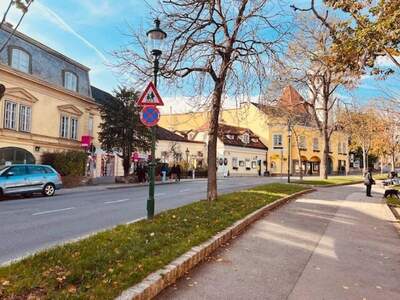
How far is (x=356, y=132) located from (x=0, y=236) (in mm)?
47923

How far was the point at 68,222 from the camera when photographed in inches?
441

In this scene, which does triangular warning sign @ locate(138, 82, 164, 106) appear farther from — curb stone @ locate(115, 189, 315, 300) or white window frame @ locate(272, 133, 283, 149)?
white window frame @ locate(272, 133, 283, 149)

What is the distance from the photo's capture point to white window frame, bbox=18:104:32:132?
90.1ft

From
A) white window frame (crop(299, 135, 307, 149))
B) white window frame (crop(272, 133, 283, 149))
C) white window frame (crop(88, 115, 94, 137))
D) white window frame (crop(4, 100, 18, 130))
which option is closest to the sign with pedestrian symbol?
white window frame (crop(4, 100, 18, 130))

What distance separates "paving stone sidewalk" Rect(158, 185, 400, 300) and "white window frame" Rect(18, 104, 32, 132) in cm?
2160

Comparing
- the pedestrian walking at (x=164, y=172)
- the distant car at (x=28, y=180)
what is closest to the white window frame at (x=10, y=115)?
the distant car at (x=28, y=180)

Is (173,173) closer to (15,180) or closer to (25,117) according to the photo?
(25,117)

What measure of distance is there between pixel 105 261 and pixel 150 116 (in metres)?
4.57

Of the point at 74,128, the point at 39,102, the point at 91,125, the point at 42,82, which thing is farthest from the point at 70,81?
the point at 91,125

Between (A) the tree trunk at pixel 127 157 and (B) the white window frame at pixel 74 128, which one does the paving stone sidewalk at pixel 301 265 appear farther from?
(B) the white window frame at pixel 74 128

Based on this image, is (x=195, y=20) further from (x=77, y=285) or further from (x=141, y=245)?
(x=77, y=285)

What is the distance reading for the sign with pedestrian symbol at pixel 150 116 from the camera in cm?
960

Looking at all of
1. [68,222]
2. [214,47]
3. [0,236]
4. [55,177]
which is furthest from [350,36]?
[55,177]

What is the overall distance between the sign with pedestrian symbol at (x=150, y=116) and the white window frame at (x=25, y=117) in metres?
20.7
